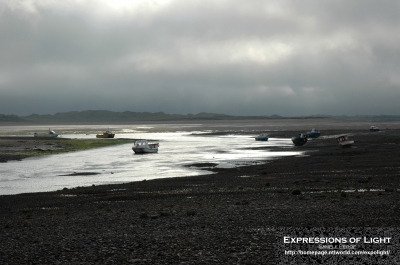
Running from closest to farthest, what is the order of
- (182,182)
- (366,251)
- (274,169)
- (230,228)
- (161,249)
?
(366,251)
(161,249)
(230,228)
(182,182)
(274,169)

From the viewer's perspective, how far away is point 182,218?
17.9 m

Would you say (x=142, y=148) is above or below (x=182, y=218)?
below

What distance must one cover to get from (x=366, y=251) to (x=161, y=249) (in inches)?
225

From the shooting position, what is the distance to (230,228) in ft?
51.9

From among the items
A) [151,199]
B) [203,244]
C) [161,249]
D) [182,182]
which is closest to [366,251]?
[203,244]

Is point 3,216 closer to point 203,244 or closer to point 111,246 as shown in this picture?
point 111,246

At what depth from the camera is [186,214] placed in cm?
1869

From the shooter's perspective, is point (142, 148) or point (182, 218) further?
point (142, 148)

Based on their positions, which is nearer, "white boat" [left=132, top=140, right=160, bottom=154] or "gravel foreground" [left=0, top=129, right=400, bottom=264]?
"gravel foreground" [left=0, top=129, right=400, bottom=264]

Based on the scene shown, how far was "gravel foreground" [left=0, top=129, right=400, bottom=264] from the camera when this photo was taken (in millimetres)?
13188

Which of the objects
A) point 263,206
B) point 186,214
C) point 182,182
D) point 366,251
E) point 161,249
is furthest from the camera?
point 182,182

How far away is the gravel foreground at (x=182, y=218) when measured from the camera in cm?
1319

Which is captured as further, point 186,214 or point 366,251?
point 186,214

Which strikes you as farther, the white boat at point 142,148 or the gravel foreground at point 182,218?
the white boat at point 142,148
